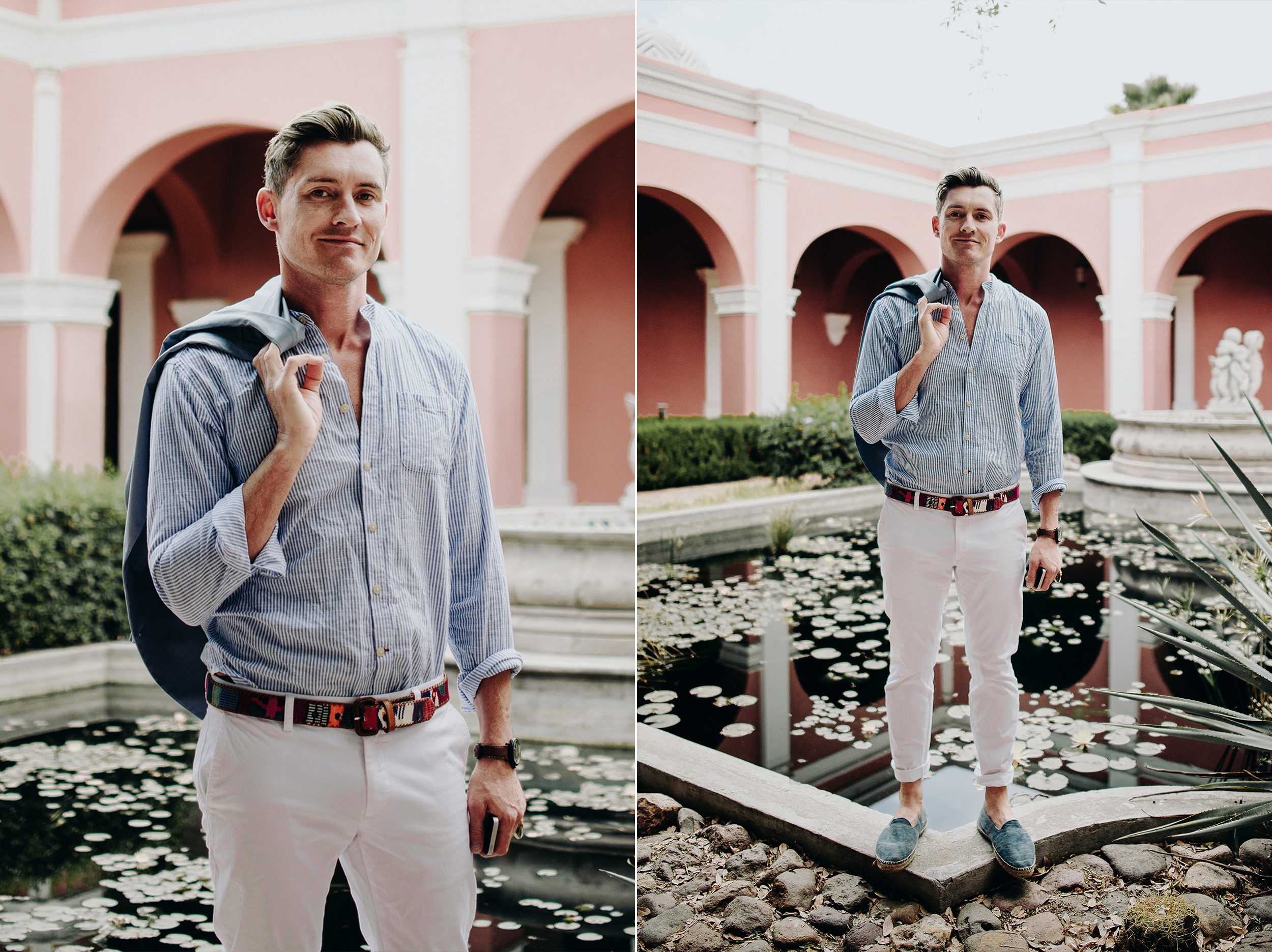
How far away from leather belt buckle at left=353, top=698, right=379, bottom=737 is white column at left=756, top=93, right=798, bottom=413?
166cm

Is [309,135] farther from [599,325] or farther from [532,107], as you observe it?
[599,325]

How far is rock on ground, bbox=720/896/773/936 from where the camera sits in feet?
8.59

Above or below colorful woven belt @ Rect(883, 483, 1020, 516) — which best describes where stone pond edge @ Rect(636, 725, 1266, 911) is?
below

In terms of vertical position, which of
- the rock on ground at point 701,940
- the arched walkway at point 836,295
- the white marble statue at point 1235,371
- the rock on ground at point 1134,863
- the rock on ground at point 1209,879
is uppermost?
the arched walkway at point 836,295

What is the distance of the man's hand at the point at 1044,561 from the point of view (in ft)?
7.87

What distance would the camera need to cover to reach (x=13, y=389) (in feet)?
9.94

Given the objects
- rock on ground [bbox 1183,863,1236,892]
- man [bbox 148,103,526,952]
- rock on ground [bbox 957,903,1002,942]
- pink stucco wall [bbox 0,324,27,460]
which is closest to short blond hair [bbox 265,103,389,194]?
man [bbox 148,103,526,952]

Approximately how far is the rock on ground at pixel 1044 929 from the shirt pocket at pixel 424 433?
69.4 inches

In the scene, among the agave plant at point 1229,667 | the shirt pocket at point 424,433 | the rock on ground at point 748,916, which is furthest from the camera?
the rock on ground at point 748,916

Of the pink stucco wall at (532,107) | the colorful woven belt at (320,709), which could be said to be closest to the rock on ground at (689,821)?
the colorful woven belt at (320,709)

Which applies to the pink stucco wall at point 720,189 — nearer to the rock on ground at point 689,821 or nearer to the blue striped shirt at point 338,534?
the blue striped shirt at point 338,534

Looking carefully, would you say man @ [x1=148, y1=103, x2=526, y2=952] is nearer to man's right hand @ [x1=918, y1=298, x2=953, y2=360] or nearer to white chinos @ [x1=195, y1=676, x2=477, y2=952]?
white chinos @ [x1=195, y1=676, x2=477, y2=952]

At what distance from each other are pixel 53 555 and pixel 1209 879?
11.2 ft

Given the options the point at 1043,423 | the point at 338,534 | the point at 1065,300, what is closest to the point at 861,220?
the point at 1065,300
